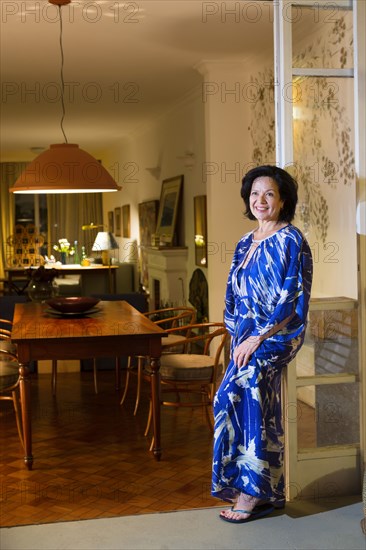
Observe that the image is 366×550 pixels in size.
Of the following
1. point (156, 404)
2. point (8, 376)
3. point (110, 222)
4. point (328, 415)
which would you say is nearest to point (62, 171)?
point (8, 376)

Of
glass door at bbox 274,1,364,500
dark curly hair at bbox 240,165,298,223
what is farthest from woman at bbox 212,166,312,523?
glass door at bbox 274,1,364,500

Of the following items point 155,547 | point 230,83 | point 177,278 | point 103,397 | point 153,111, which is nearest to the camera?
point 155,547

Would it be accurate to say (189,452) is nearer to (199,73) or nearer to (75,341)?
(75,341)

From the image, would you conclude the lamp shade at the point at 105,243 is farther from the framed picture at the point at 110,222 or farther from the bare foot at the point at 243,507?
the bare foot at the point at 243,507

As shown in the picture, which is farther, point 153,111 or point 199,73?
point 153,111

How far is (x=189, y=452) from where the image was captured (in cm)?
502

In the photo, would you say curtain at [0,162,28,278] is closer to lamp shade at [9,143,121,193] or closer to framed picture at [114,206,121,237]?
framed picture at [114,206,121,237]

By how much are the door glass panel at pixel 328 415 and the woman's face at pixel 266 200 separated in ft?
3.07

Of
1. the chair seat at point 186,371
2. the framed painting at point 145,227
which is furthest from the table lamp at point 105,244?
the chair seat at point 186,371

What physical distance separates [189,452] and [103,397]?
1761 mm

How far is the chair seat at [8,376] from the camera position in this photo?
16.8ft

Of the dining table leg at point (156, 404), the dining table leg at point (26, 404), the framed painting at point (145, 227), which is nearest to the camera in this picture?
the dining table leg at point (26, 404)

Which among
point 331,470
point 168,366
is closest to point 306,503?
point 331,470

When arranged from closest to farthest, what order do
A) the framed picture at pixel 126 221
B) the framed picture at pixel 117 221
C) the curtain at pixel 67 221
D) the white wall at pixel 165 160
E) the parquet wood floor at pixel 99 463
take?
the parquet wood floor at pixel 99 463
the white wall at pixel 165 160
the framed picture at pixel 126 221
the framed picture at pixel 117 221
the curtain at pixel 67 221
